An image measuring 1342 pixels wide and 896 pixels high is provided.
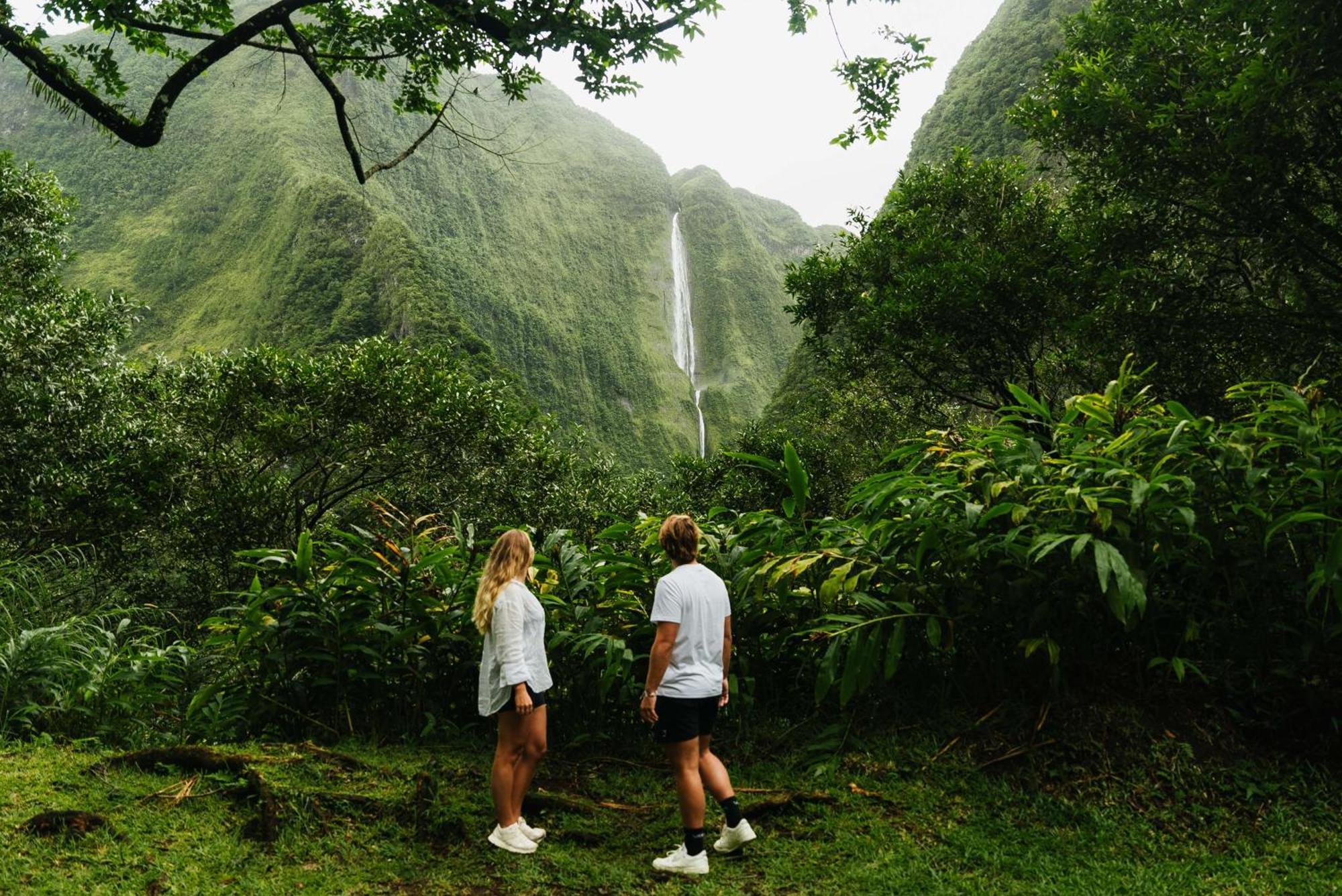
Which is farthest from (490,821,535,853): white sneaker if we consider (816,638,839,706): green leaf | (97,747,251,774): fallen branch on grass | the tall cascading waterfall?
the tall cascading waterfall

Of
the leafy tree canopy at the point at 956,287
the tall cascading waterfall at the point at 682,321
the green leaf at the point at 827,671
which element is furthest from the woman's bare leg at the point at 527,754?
the tall cascading waterfall at the point at 682,321

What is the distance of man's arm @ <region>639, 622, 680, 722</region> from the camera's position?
10.9ft

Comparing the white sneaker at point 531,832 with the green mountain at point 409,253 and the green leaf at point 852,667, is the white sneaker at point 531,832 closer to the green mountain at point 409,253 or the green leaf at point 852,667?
the green leaf at point 852,667

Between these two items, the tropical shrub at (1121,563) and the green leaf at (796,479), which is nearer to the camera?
the tropical shrub at (1121,563)

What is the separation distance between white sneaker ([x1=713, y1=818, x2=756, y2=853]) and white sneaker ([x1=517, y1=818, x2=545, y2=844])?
2.58 ft

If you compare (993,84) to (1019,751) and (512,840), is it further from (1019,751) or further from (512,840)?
(512,840)

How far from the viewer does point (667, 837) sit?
351 cm

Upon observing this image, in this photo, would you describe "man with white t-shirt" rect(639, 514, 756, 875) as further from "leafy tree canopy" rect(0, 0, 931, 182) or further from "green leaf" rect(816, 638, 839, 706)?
"leafy tree canopy" rect(0, 0, 931, 182)

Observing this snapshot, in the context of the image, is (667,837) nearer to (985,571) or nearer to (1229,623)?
(985,571)

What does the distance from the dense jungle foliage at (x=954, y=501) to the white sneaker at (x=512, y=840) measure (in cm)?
106

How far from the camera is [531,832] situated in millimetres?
3406

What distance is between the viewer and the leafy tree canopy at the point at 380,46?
5.06 m

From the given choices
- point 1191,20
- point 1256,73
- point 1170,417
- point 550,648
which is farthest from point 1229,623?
point 1191,20

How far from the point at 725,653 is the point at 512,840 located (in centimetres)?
123
